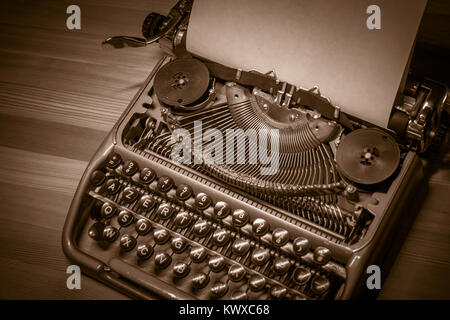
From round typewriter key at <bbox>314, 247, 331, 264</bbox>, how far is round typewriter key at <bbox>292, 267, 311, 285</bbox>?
0.17ft

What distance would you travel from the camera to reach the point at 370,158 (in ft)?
3.73

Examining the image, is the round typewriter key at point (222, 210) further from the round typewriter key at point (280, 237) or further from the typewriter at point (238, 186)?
the round typewriter key at point (280, 237)

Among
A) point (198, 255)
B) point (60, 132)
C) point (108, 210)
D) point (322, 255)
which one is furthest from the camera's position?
point (60, 132)

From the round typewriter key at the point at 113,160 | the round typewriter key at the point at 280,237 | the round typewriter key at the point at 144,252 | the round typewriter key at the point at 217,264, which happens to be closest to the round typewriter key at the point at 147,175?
Answer: the round typewriter key at the point at 113,160

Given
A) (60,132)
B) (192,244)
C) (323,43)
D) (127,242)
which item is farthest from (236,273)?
(60,132)

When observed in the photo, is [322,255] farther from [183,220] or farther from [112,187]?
[112,187]

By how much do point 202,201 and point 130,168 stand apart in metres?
0.27

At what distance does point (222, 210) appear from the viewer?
1.23 meters

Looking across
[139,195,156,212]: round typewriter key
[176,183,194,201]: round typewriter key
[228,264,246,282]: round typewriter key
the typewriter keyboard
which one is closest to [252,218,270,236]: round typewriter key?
the typewriter keyboard

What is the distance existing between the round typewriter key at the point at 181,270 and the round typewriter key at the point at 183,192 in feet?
0.69

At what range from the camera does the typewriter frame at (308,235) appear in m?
1.09

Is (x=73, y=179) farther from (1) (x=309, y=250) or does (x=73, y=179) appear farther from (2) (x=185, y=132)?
(1) (x=309, y=250)

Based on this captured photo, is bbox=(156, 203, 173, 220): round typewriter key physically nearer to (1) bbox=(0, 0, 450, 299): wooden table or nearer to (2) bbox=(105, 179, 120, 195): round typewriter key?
(2) bbox=(105, 179, 120, 195): round typewriter key
